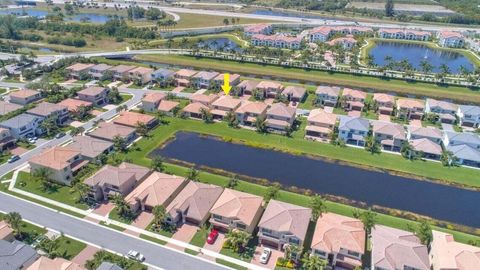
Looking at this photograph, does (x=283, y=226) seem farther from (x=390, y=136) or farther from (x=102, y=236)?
(x=390, y=136)

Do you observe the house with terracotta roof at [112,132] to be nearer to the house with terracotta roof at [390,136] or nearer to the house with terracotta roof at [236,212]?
the house with terracotta roof at [236,212]

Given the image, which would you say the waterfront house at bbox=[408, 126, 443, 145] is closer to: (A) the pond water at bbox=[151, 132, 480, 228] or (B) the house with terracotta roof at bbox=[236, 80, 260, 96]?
(A) the pond water at bbox=[151, 132, 480, 228]

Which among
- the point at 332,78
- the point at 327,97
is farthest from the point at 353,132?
A: the point at 332,78

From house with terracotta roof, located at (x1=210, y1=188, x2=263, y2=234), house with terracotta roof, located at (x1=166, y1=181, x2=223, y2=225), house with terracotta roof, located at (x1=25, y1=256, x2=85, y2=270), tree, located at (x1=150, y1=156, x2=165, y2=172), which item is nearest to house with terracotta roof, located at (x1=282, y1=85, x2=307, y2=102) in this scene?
tree, located at (x1=150, y1=156, x2=165, y2=172)

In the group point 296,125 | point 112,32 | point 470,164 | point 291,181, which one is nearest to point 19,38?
point 112,32

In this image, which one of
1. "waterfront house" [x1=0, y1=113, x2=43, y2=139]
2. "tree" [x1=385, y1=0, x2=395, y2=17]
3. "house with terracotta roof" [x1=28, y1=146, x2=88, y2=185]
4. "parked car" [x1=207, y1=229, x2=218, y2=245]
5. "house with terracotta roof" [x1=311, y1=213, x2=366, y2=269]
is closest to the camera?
"house with terracotta roof" [x1=311, y1=213, x2=366, y2=269]

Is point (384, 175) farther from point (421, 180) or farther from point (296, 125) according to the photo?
point (296, 125)

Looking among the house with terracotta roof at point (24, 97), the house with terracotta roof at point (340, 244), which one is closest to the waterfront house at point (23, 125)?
the house with terracotta roof at point (24, 97)
